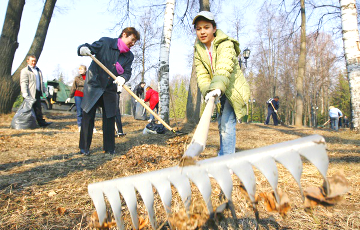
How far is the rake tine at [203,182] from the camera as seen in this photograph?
4.11ft

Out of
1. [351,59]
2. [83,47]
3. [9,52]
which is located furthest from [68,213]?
[9,52]

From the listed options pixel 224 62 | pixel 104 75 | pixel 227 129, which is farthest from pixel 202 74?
pixel 104 75

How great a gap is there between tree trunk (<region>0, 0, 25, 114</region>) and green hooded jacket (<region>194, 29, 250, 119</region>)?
26.1 feet

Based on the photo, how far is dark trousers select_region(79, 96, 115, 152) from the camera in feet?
13.4

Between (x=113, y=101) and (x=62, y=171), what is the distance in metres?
1.37

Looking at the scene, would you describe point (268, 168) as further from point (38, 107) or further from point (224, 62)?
point (38, 107)

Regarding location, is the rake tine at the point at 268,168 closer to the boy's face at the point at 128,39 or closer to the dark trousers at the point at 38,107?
the boy's face at the point at 128,39

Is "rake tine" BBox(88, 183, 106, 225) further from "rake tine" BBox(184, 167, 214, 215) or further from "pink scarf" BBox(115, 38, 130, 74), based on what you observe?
"pink scarf" BBox(115, 38, 130, 74)

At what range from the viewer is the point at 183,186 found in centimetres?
126

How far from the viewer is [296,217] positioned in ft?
6.10

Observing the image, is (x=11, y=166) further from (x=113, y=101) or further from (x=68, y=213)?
(x=68, y=213)

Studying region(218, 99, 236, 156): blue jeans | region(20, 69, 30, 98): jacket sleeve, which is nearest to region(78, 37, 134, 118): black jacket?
region(218, 99, 236, 156): blue jeans

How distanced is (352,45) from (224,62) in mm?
6369

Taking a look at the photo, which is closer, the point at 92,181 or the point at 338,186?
the point at 338,186
